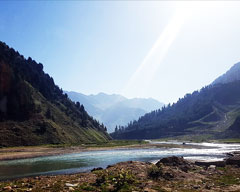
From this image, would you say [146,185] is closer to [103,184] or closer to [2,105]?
[103,184]

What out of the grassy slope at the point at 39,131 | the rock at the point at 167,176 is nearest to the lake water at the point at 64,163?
the rock at the point at 167,176

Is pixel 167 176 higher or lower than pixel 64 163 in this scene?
higher

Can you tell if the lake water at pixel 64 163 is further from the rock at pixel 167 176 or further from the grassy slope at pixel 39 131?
the grassy slope at pixel 39 131

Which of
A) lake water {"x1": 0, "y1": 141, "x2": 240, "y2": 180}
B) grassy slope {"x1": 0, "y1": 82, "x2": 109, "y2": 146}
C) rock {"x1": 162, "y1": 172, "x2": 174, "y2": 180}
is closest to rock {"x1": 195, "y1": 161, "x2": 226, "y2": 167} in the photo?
rock {"x1": 162, "y1": 172, "x2": 174, "y2": 180}

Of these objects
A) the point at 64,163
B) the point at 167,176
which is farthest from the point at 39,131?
the point at 167,176

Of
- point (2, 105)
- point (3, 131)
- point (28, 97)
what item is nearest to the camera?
point (3, 131)

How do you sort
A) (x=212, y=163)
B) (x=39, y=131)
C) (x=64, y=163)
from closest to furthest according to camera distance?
(x=212, y=163) → (x=64, y=163) → (x=39, y=131)

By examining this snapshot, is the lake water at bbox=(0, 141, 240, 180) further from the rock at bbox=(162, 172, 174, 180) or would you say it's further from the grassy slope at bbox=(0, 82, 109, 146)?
the grassy slope at bbox=(0, 82, 109, 146)

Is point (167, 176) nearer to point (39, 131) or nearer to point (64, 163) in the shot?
point (64, 163)

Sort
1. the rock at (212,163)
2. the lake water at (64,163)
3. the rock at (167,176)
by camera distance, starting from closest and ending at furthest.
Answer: the rock at (167,176), the rock at (212,163), the lake water at (64,163)

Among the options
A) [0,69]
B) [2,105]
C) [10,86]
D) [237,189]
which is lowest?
[237,189]

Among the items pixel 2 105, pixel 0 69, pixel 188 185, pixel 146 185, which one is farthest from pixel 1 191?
pixel 0 69

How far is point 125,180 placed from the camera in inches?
969

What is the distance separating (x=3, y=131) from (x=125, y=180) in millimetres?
122464
